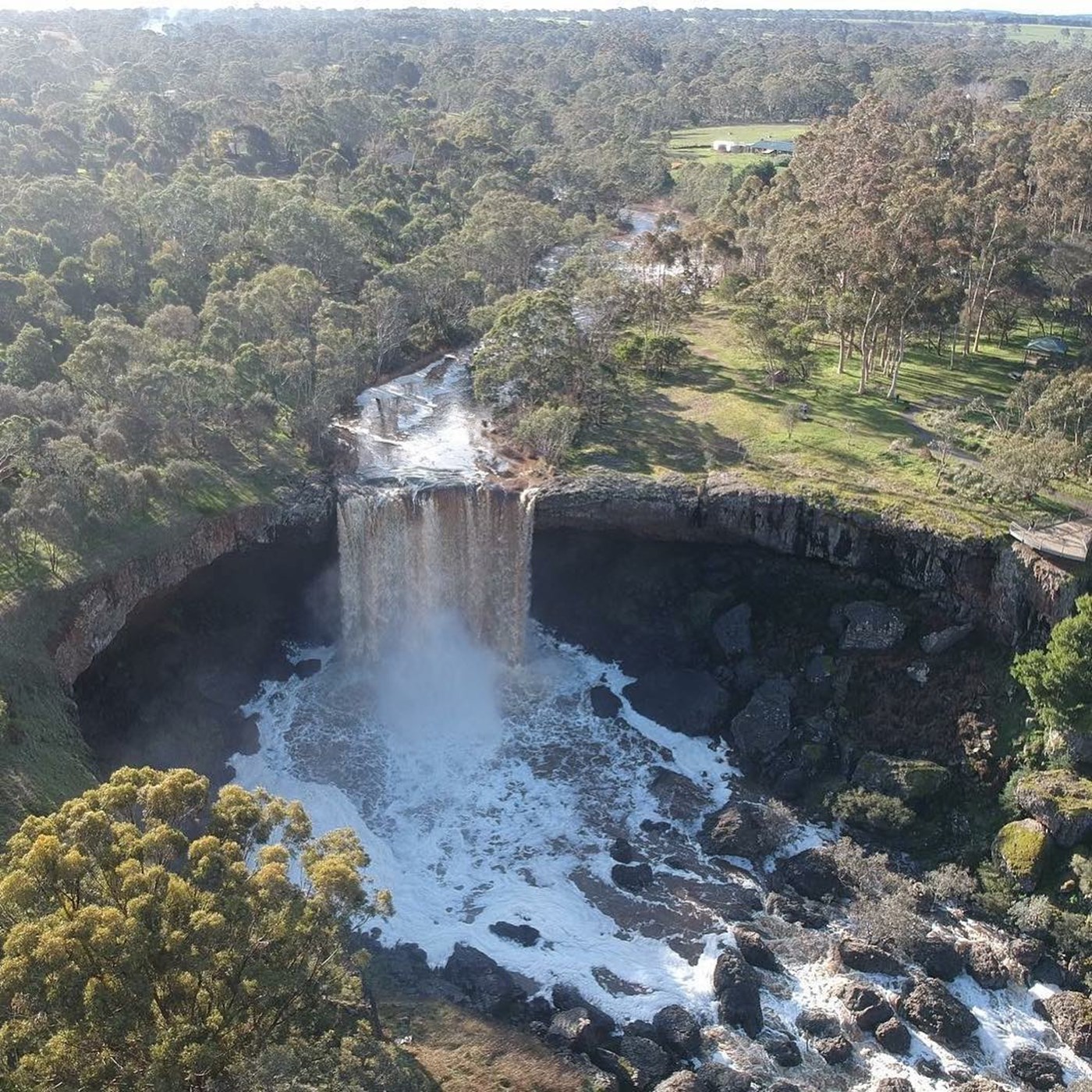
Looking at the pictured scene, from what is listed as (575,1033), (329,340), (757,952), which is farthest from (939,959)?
(329,340)

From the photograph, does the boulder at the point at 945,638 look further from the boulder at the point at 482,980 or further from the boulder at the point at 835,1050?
the boulder at the point at 482,980

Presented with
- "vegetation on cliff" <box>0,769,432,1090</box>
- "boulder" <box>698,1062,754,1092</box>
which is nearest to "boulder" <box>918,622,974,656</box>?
"boulder" <box>698,1062,754,1092</box>

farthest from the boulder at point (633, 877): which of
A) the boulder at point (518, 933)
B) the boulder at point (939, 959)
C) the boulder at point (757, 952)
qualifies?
the boulder at point (939, 959)

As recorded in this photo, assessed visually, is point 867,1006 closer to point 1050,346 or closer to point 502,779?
point 502,779

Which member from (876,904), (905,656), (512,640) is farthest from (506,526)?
(876,904)

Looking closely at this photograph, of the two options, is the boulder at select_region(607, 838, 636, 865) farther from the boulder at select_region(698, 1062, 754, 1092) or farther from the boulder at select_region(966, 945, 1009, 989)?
the boulder at select_region(966, 945, 1009, 989)

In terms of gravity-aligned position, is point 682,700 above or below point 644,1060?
above
